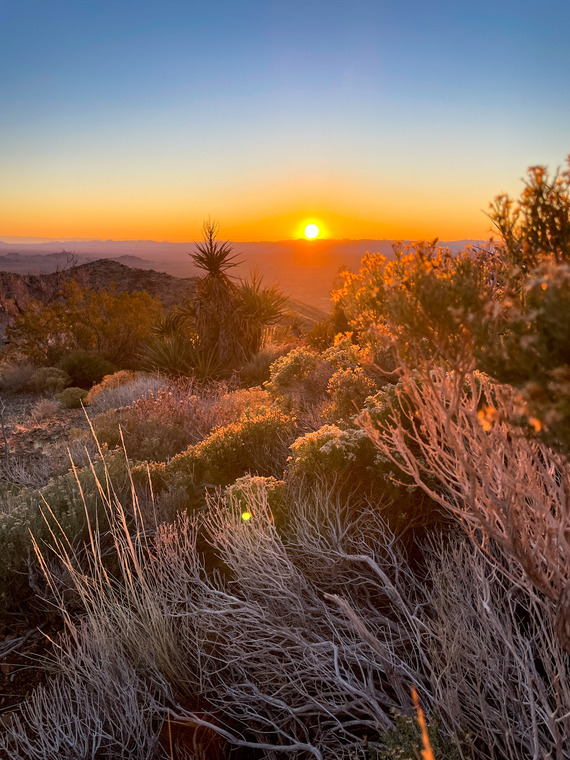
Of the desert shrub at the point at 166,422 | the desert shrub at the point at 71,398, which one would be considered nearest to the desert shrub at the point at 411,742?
the desert shrub at the point at 166,422

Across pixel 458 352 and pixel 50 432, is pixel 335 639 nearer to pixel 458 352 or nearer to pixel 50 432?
pixel 458 352

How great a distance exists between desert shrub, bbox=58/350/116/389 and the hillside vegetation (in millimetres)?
7265

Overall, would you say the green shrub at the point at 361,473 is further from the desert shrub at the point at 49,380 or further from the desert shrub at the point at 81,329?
the desert shrub at the point at 81,329

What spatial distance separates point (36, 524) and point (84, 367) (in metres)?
10.0

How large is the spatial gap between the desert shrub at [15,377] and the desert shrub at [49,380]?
308mm

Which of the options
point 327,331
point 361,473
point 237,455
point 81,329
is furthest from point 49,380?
point 361,473

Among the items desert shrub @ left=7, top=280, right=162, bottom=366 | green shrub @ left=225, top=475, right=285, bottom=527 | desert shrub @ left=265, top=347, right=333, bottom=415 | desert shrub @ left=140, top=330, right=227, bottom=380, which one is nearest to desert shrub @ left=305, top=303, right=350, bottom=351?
desert shrub @ left=140, top=330, right=227, bottom=380

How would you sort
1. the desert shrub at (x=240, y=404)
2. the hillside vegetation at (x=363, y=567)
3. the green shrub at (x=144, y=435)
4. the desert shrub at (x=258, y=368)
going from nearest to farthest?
the hillside vegetation at (x=363, y=567), the green shrub at (x=144, y=435), the desert shrub at (x=240, y=404), the desert shrub at (x=258, y=368)

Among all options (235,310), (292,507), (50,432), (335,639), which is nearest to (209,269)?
(235,310)

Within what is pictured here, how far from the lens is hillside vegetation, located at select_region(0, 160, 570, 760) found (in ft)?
5.31

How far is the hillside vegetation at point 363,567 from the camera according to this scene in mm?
1619

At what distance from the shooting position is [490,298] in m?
1.64

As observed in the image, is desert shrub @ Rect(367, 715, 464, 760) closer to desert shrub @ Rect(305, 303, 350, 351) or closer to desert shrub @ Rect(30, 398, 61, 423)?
desert shrub @ Rect(30, 398, 61, 423)

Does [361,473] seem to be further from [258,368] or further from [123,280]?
[123,280]
